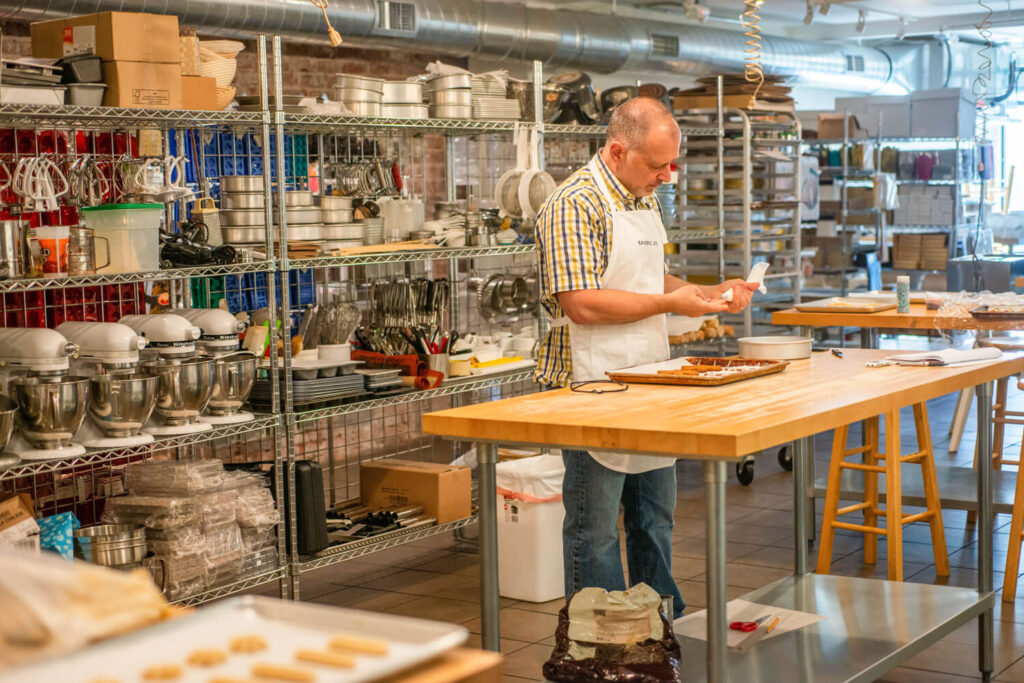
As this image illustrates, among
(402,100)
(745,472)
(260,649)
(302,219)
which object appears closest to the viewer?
(260,649)

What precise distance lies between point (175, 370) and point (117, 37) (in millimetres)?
1117

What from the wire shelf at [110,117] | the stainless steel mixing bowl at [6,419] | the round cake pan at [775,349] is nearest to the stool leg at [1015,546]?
the round cake pan at [775,349]

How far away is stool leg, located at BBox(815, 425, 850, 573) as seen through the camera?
475cm

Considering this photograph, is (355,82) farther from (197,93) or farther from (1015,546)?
(1015,546)

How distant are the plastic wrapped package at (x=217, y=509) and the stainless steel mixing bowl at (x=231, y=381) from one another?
0.30 m

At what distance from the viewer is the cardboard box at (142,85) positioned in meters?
3.98

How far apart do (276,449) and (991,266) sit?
5.27m

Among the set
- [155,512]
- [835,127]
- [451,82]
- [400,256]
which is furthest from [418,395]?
[835,127]

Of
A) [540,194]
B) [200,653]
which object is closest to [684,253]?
[540,194]

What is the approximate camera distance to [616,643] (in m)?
3.04

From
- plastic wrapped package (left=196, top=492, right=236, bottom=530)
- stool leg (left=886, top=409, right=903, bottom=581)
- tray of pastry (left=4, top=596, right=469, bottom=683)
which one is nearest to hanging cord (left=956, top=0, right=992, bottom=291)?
stool leg (left=886, top=409, right=903, bottom=581)

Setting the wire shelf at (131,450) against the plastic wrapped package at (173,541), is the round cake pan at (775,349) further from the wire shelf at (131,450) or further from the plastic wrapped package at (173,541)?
the plastic wrapped package at (173,541)

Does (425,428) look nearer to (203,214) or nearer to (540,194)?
(203,214)

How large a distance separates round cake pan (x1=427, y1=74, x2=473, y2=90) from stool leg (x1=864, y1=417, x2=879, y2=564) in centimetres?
226
